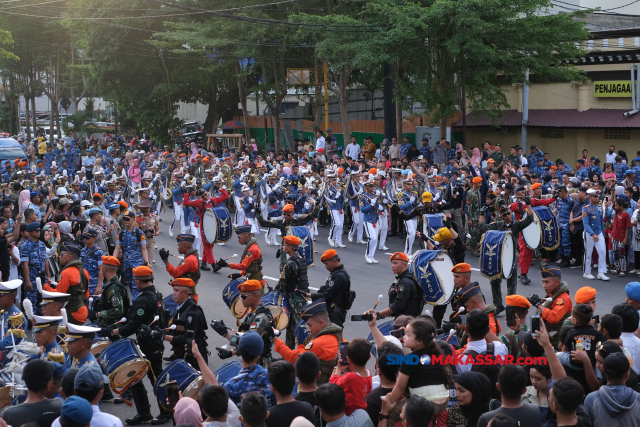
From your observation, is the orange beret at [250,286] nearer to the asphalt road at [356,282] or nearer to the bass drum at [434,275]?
the asphalt road at [356,282]

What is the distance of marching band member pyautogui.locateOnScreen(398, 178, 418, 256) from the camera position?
15.2 meters

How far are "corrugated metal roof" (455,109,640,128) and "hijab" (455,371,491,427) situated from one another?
19802 millimetres

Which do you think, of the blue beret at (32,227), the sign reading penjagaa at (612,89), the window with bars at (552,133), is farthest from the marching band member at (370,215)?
the window with bars at (552,133)

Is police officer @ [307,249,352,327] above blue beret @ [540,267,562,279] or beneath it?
beneath

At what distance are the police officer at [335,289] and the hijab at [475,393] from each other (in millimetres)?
3424

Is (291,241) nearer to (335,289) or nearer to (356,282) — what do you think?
(335,289)

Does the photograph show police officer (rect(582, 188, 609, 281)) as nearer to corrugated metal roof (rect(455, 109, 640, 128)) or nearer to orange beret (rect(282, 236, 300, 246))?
orange beret (rect(282, 236, 300, 246))

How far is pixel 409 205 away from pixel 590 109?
14.0 meters

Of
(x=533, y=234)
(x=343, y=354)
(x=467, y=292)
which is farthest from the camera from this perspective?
(x=533, y=234)

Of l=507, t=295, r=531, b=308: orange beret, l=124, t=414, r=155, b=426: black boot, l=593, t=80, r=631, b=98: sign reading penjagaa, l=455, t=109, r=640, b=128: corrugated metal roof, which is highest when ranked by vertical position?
l=593, t=80, r=631, b=98: sign reading penjagaa

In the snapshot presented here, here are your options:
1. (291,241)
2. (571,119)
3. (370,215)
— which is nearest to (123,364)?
(291,241)

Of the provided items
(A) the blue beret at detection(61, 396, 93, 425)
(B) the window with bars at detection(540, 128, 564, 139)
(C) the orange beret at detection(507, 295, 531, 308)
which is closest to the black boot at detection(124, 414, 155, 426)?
(A) the blue beret at detection(61, 396, 93, 425)

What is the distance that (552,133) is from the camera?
27250mm

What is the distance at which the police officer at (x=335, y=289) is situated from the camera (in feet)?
27.0
